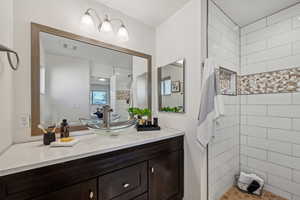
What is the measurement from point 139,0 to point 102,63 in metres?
0.84

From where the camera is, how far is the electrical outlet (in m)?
1.13

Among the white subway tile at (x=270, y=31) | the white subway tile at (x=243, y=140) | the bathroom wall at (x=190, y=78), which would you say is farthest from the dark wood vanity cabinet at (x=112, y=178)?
the white subway tile at (x=270, y=31)

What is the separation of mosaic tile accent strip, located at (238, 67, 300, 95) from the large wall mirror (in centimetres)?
112

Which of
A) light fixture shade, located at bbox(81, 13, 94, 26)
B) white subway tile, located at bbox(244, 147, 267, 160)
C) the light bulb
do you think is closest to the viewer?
light fixture shade, located at bbox(81, 13, 94, 26)

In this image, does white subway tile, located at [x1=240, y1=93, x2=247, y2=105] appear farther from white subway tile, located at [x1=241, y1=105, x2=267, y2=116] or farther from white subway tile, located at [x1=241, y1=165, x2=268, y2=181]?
white subway tile, located at [x1=241, y1=165, x2=268, y2=181]

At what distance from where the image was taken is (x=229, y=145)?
6.14ft

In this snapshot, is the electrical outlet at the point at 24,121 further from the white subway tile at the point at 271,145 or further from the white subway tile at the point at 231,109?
the white subway tile at the point at 271,145

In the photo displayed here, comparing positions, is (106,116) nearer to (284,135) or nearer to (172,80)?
(172,80)

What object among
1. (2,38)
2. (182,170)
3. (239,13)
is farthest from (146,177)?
(239,13)

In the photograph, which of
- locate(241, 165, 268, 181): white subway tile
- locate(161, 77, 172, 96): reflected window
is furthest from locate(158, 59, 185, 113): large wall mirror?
locate(241, 165, 268, 181): white subway tile

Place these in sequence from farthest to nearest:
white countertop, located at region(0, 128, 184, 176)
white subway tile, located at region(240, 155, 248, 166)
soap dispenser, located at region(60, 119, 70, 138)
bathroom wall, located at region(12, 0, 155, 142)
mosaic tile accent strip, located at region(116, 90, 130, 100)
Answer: white subway tile, located at region(240, 155, 248, 166), mosaic tile accent strip, located at region(116, 90, 130, 100), soap dispenser, located at region(60, 119, 70, 138), bathroom wall, located at region(12, 0, 155, 142), white countertop, located at region(0, 128, 184, 176)

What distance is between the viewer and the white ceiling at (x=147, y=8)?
1.54 metres

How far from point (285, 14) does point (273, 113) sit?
127 centimetres

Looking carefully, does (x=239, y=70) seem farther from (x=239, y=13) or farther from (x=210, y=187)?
(x=210, y=187)
